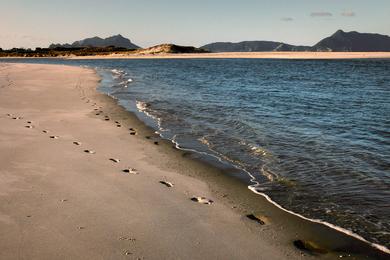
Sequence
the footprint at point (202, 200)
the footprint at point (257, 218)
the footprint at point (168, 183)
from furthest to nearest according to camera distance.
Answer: the footprint at point (168, 183)
the footprint at point (202, 200)
the footprint at point (257, 218)

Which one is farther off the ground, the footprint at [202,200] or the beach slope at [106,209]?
the beach slope at [106,209]

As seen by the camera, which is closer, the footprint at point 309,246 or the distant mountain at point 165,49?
the footprint at point 309,246

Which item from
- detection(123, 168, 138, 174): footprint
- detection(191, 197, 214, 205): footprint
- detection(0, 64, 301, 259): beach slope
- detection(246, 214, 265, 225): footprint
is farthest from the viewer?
detection(123, 168, 138, 174): footprint

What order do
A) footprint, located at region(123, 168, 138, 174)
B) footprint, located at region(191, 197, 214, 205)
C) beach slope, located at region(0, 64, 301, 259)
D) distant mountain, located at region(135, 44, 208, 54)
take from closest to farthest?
beach slope, located at region(0, 64, 301, 259), footprint, located at region(191, 197, 214, 205), footprint, located at region(123, 168, 138, 174), distant mountain, located at region(135, 44, 208, 54)

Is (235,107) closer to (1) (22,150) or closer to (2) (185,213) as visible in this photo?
(1) (22,150)

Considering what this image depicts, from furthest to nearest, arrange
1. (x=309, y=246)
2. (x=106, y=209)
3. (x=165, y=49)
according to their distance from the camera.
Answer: (x=165, y=49)
(x=106, y=209)
(x=309, y=246)

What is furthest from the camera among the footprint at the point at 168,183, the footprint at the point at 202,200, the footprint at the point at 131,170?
the footprint at the point at 131,170

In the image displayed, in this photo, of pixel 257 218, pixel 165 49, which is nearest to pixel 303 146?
pixel 257 218

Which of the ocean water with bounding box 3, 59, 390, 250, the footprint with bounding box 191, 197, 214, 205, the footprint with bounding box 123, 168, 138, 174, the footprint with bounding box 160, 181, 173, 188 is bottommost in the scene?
the ocean water with bounding box 3, 59, 390, 250

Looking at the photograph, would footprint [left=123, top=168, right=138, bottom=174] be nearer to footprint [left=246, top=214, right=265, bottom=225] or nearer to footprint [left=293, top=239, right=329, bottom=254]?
footprint [left=246, top=214, right=265, bottom=225]

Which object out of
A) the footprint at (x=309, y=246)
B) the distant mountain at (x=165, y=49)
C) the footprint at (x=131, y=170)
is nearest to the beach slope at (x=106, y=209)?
the footprint at (x=131, y=170)

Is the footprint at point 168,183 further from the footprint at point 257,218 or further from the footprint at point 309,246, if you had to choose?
the footprint at point 309,246

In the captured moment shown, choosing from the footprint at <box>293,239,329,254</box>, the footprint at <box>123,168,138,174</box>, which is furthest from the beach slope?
the footprint at <box>293,239,329,254</box>

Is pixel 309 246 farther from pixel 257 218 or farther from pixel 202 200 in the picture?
pixel 202 200
